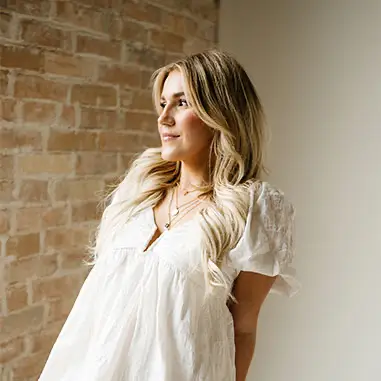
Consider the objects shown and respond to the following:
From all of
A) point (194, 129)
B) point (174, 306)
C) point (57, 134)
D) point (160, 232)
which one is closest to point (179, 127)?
point (194, 129)

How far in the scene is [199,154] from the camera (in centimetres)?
150

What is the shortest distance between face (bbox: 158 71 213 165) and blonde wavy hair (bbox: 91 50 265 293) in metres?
0.02

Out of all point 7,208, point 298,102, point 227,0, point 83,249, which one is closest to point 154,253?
point 7,208

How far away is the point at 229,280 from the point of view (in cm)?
142

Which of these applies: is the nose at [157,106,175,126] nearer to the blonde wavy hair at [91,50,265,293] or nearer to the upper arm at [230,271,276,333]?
the blonde wavy hair at [91,50,265,293]

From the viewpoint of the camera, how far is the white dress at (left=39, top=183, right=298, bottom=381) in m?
1.36

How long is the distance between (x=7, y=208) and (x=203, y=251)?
2.84 feet

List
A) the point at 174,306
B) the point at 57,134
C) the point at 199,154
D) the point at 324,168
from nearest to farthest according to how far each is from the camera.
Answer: the point at 174,306, the point at 199,154, the point at 57,134, the point at 324,168

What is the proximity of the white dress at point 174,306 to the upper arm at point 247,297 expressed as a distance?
0.02 meters

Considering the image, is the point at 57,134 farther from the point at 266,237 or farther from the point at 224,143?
the point at 266,237

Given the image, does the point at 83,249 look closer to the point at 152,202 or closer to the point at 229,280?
the point at 152,202

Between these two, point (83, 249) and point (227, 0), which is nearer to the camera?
point (83, 249)

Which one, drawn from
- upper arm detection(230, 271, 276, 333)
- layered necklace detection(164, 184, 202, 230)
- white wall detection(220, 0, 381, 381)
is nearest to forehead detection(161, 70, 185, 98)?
layered necklace detection(164, 184, 202, 230)

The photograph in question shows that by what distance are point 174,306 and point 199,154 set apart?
0.36 m
